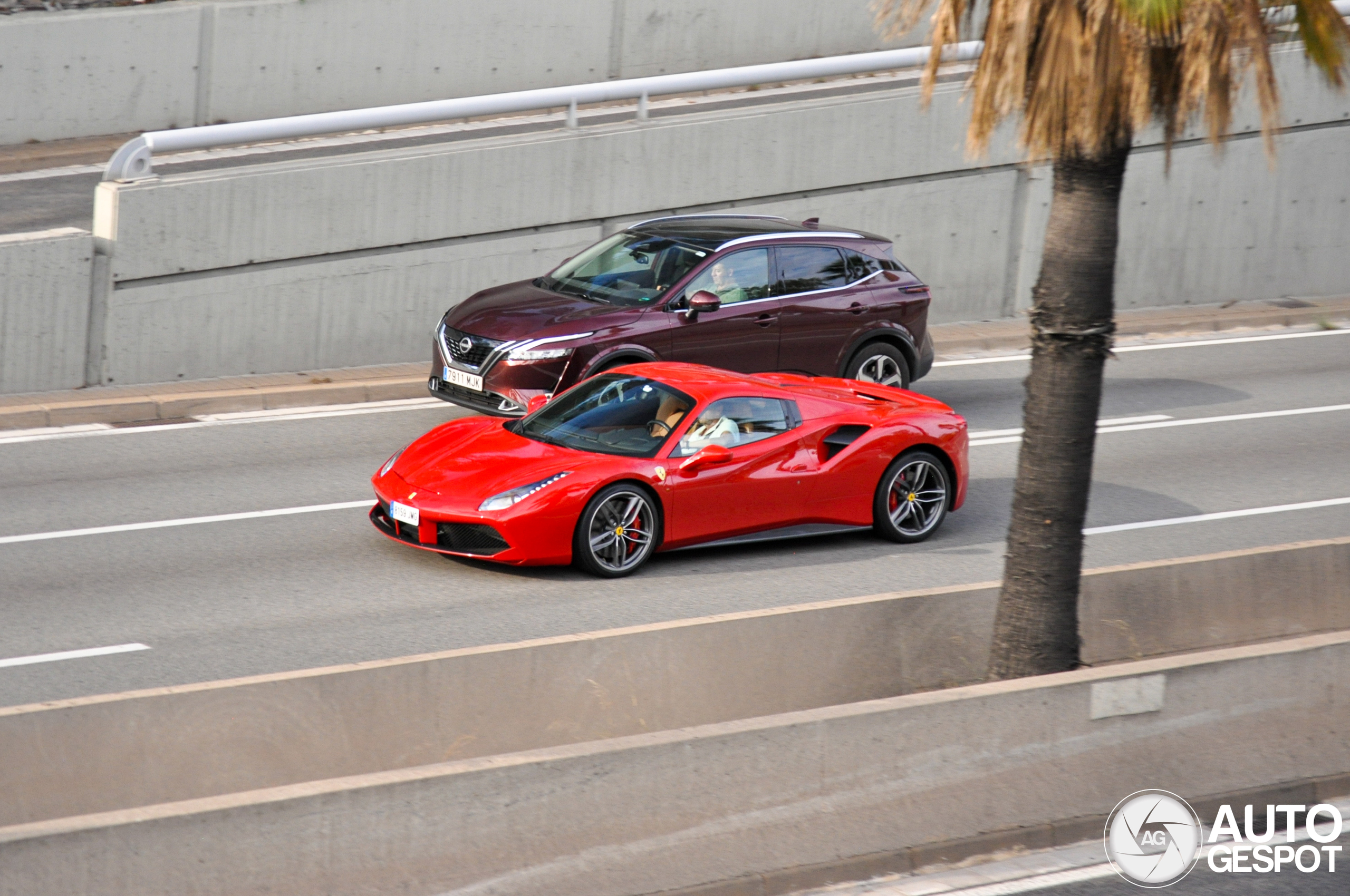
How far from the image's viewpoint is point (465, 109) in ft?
53.7

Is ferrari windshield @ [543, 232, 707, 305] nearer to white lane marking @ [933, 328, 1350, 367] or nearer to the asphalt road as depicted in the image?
the asphalt road

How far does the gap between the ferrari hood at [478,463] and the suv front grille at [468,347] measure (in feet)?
7.03

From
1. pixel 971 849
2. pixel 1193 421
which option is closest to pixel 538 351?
pixel 1193 421

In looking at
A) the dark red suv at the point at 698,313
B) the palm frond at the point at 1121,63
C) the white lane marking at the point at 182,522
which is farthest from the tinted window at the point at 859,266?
the palm frond at the point at 1121,63

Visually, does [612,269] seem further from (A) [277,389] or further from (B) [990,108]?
(B) [990,108]

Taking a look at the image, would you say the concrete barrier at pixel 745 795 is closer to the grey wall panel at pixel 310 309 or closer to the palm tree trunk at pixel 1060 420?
the palm tree trunk at pixel 1060 420

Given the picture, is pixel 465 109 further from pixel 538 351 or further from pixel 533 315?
pixel 538 351

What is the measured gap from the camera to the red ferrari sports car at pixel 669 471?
1021cm

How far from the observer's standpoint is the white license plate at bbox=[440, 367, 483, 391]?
13.3m

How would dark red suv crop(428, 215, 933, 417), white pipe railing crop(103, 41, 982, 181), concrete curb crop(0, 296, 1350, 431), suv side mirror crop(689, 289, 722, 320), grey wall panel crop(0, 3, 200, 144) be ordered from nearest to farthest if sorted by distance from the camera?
dark red suv crop(428, 215, 933, 417) → suv side mirror crop(689, 289, 722, 320) → concrete curb crop(0, 296, 1350, 431) → white pipe railing crop(103, 41, 982, 181) → grey wall panel crop(0, 3, 200, 144)

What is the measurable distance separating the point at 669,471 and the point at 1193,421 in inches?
290

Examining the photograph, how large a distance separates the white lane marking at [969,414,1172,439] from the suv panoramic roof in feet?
6.73

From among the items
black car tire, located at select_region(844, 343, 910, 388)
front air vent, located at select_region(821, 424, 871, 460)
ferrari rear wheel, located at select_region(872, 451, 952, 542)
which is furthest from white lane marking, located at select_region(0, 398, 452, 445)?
ferrari rear wheel, located at select_region(872, 451, 952, 542)

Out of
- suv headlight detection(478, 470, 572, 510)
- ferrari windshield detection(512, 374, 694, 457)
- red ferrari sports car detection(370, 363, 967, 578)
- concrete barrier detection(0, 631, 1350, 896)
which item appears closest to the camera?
concrete barrier detection(0, 631, 1350, 896)
